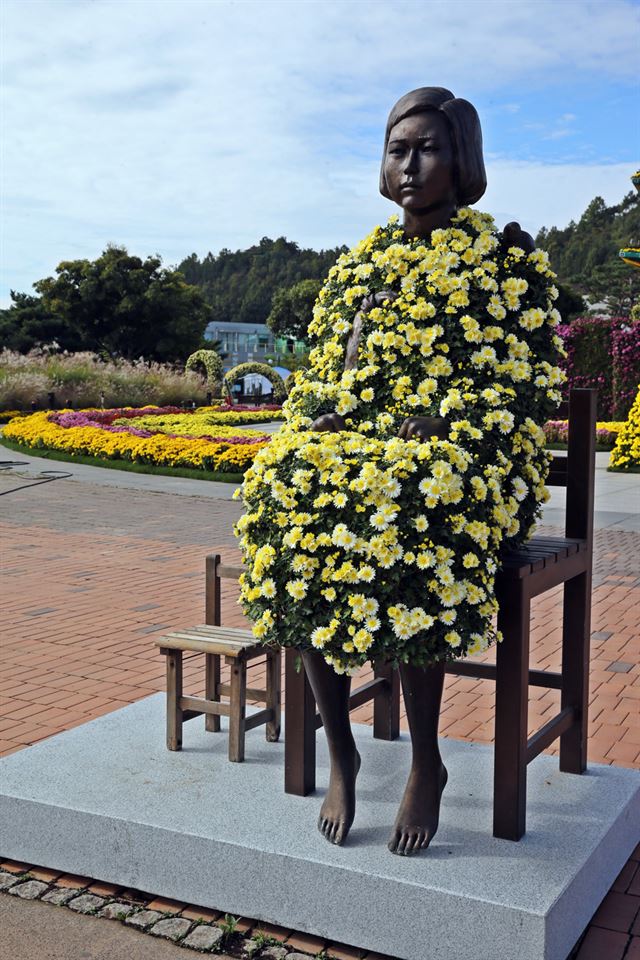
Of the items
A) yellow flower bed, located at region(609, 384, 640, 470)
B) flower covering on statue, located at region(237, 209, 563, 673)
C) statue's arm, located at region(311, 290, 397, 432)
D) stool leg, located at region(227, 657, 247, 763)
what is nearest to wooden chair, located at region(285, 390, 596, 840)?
flower covering on statue, located at region(237, 209, 563, 673)

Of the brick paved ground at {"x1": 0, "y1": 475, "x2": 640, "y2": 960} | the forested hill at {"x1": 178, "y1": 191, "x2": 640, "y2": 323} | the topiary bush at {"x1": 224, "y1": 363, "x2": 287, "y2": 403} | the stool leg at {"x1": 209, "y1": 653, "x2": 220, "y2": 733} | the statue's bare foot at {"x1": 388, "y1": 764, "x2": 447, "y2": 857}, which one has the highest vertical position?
the forested hill at {"x1": 178, "y1": 191, "x2": 640, "y2": 323}

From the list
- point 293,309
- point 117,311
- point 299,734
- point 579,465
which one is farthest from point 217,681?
point 293,309

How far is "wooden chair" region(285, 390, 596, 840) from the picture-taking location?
8.89 ft

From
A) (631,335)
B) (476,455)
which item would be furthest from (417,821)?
(631,335)

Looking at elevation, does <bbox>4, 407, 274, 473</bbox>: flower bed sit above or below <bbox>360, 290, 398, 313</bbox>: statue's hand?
below

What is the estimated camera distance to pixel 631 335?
20406 millimetres

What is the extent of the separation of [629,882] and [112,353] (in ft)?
139

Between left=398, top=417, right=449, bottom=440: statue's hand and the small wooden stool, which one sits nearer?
left=398, top=417, right=449, bottom=440: statue's hand

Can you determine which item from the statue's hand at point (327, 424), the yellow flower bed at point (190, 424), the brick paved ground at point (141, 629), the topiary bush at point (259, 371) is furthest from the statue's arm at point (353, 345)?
the topiary bush at point (259, 371)

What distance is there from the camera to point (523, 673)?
2707mm

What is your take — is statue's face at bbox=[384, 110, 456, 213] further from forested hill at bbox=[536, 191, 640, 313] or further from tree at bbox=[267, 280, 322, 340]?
tree at bbox=[267, 280, 322, 340]

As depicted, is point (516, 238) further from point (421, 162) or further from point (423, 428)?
point (423, 428)

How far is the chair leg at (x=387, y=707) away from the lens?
3471 millimetres

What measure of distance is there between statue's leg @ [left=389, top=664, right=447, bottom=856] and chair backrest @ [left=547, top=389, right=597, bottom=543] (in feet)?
2.58
